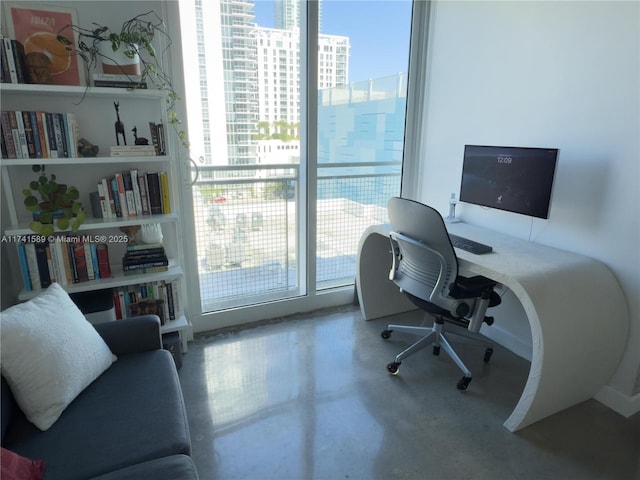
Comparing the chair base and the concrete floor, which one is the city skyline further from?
the concrete floor

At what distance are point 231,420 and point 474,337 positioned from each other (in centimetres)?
166

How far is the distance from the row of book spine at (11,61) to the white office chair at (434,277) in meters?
1.92

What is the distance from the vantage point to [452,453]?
168 cm

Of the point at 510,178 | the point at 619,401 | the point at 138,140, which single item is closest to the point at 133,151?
the point at 138,140

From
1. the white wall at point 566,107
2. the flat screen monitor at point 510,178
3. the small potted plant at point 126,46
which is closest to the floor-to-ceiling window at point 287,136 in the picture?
the small potted plant at point 126,46

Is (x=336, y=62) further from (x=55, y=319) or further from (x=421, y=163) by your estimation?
(x=55, y=319)

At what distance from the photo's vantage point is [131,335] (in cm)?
166

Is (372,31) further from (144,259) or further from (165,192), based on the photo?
(144,259)

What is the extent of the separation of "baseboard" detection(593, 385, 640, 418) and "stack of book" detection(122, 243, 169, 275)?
251cm

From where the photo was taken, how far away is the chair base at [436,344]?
212cm

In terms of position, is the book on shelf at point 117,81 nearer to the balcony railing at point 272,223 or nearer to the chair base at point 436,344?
the balcony railing at point 272,223

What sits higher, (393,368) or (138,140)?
(138,140)

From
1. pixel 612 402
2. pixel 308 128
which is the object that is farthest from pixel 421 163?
pixel 612 402

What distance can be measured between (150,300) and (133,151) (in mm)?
860
